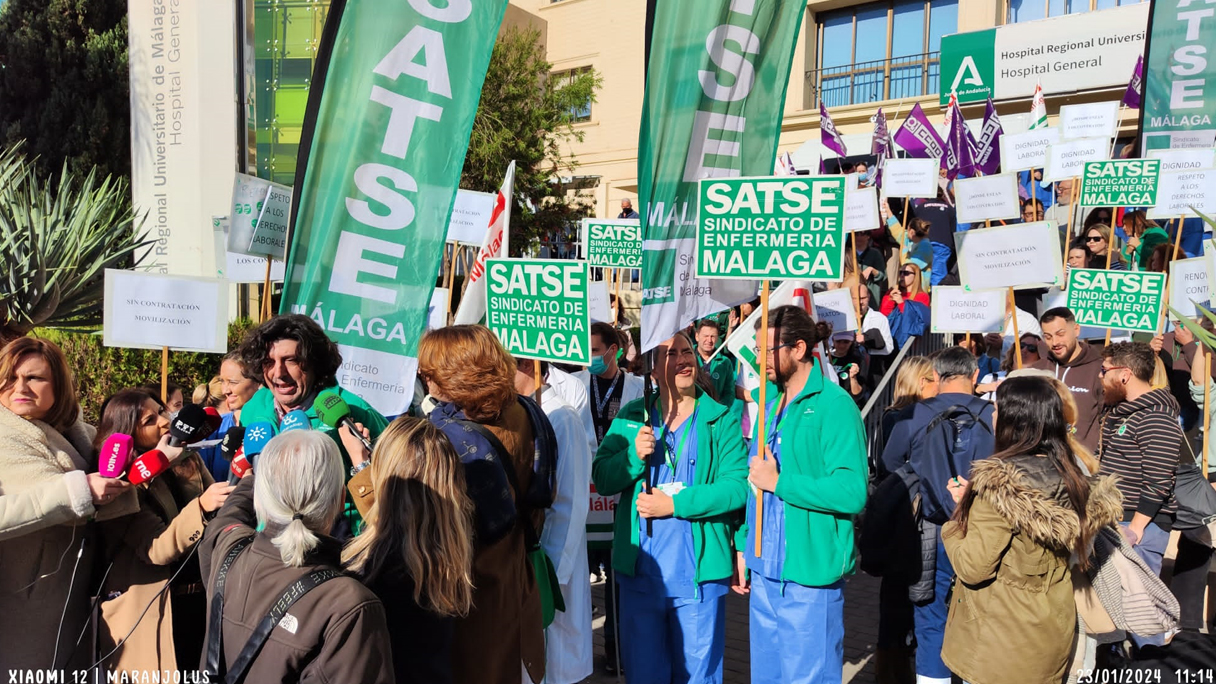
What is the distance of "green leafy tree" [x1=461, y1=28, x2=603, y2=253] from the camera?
1998 cm

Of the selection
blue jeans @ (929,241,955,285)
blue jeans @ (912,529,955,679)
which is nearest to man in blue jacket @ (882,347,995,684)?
blue jeans @ (912,529,955,679)

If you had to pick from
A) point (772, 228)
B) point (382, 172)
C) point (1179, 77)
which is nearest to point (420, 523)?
point (382, 172)

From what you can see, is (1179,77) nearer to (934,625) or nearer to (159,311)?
(934,625)

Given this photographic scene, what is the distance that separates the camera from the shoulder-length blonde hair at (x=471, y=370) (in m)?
3.25

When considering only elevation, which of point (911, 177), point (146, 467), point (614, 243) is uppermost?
point (911, 177)

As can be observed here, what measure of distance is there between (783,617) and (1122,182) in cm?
731

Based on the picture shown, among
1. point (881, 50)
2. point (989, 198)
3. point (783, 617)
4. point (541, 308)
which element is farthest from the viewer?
point (881, 50)

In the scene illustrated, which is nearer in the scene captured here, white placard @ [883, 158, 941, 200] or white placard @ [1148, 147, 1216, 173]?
white placard @ [1148, 147, 1216, 173]

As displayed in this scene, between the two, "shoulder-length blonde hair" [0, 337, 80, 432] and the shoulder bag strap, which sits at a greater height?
"shoulder-length blonde hair" [0, 337, 80, 432]

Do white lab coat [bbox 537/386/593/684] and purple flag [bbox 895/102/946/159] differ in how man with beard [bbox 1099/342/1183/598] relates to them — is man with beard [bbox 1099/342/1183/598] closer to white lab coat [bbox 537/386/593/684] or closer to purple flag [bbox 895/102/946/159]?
white lab coat [bbox 537/386/593/684]

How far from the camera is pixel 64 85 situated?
22031 mm

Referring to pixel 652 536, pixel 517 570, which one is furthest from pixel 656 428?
pixel 517 570

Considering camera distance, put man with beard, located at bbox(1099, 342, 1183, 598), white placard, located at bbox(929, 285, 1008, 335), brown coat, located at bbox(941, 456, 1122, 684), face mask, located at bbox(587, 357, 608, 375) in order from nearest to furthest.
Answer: brown coat, located at bbox(941, 456, 1122, 684)
man with beard, located at bbox(1099, 342, 1183, 598)
face mask, located at bbox(587, 357, 608, 375)
white placard, located at bbox(929, 285, 1008, 335)

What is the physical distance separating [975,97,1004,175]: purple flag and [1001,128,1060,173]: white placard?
2.55 metres
